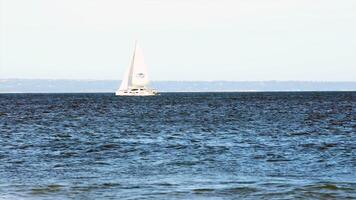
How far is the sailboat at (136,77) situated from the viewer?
178000 mm

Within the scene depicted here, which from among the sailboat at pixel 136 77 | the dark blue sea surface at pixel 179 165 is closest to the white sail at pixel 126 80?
the sailboat at pixel 136 77

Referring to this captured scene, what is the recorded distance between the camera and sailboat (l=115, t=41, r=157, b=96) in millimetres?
178000

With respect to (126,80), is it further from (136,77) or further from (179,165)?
(179,165)

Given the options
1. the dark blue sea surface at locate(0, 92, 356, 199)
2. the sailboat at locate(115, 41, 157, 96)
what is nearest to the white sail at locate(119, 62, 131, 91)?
the sailboat at locate(115, 41, 157, 96)

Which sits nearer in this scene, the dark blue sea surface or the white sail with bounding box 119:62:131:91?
the dark blue sea surface

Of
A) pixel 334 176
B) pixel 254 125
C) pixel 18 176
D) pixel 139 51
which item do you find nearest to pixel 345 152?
pixel 334 176

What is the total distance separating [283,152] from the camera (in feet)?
119

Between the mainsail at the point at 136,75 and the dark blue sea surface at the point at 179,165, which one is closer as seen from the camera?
the dark blue sea surface at the point at 179,165

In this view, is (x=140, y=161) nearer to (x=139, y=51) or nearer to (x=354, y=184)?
(x=354, y=184)

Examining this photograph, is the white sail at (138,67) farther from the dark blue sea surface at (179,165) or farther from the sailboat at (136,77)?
the dark blue sea surface at (179,165)

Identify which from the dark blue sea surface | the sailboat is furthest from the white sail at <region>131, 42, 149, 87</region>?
the dark blue sea surface

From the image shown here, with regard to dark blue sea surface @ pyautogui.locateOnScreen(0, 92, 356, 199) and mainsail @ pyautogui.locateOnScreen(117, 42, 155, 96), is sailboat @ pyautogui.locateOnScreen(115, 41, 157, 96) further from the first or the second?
dark blue sea surface @ pyautogui.locateOnScreen(0, 92, 356, 199)

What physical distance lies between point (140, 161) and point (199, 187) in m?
8.39

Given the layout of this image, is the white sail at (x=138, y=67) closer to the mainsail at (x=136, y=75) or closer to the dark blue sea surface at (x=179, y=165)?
the mainsail at (x=136, y=75)
